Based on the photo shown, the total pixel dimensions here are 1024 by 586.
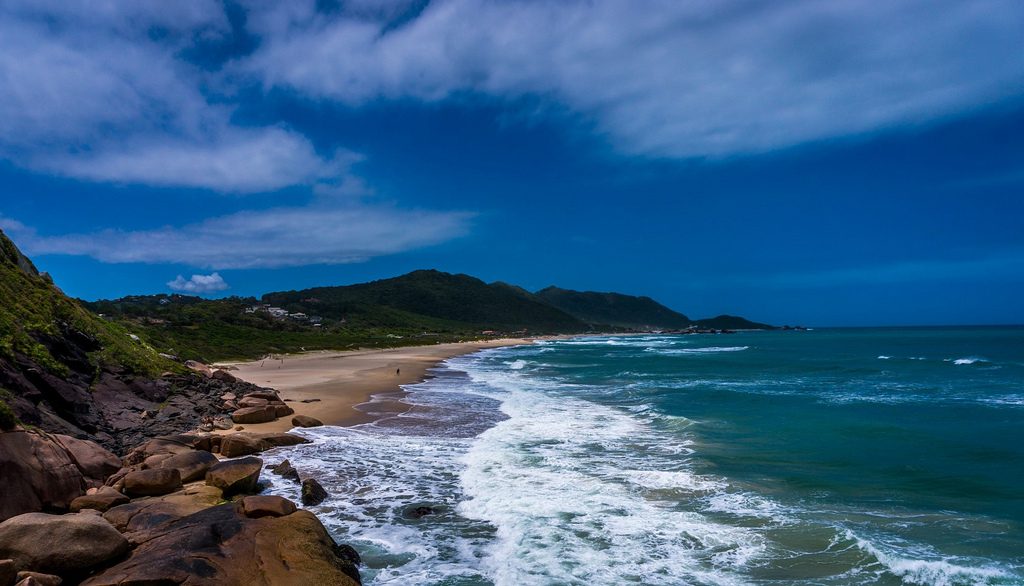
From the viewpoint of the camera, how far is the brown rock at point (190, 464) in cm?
991

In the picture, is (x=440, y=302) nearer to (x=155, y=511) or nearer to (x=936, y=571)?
(x=155, y=511)

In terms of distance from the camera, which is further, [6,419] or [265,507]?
[6,419]

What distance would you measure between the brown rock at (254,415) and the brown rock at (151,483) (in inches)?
317

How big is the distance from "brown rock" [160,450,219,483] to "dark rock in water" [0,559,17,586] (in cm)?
407

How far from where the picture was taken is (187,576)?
593 cm

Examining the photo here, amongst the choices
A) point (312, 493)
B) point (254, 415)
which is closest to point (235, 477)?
point (312, 493)

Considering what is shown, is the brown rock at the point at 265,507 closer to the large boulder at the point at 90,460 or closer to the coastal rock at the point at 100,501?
the coastal rock at the point at 100,501

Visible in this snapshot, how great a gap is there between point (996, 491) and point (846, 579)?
7299 millimetres

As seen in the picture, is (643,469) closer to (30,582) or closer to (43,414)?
(30,582)

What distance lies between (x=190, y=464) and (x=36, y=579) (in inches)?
182

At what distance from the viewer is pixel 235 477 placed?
32.2ft

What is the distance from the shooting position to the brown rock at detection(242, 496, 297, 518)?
7574 millimetres

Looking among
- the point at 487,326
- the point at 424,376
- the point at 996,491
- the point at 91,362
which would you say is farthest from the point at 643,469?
the point at 487,326

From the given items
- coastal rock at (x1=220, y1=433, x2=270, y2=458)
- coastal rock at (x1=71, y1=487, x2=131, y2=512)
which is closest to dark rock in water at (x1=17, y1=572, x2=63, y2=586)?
coastal rock at (x1=71, y1=487, x2=131, y2=512)
